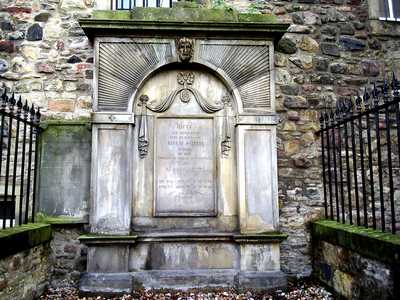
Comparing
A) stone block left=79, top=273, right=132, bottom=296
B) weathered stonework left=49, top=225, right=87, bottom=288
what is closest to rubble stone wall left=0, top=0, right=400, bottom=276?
weathered stonework left=49, top=225, right=87, bottom=288

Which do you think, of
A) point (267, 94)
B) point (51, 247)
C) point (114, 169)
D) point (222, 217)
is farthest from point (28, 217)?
point (267, 94)

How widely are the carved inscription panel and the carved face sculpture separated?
84 centimetres

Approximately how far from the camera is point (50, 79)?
5309 millimetres

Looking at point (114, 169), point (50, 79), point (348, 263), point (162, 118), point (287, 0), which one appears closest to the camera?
point (348, 263)

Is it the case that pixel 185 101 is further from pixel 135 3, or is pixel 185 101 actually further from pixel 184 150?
pixel 135 3

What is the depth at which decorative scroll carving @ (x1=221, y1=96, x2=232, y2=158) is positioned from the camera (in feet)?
16.2

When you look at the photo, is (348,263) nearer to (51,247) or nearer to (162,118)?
(162,118)

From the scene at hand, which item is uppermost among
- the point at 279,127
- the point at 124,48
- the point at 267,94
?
the point at 124,48

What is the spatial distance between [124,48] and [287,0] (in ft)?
8.98

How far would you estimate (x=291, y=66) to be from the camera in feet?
18.2

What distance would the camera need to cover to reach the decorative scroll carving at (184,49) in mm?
4898

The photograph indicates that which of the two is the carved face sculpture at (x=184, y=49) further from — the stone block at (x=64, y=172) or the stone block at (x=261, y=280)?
the stone block at (x=261, y=280)

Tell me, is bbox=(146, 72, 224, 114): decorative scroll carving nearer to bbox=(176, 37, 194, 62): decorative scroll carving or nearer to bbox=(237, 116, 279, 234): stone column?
bbox=(176, 37, 194, 62): decorative scroll carving

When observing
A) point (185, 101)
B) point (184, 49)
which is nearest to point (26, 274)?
point (185, 101)
